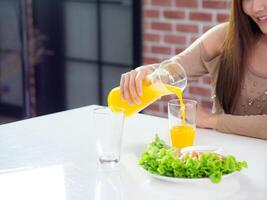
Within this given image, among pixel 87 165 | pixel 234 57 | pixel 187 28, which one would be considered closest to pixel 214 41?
pixel 234 57

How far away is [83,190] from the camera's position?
Result: 123 cm

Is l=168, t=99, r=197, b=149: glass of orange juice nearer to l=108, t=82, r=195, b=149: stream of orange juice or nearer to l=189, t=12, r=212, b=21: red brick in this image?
l=108, t=82, r=195, b=149: stream of orange juice

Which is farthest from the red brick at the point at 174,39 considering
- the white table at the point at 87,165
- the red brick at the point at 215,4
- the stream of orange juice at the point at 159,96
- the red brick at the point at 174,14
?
the stream of orange juice at the point at 159,96

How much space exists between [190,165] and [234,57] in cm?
81

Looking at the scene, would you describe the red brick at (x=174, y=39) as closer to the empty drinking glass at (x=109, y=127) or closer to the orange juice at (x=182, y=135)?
the orange juice at (x=182, y=135)

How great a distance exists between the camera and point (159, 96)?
1573 mm

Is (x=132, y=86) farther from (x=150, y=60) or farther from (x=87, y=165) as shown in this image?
(x=150, y=60)

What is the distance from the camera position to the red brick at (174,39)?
305cm

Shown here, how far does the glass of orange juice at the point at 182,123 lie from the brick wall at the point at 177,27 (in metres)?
1.46

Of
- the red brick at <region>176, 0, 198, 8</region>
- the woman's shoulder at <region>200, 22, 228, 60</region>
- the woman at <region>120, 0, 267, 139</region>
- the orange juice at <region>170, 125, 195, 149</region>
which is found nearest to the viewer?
the orange juice at <region>170, 125, 195, 149</region>

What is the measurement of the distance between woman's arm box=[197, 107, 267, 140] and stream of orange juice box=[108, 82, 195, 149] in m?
0.22

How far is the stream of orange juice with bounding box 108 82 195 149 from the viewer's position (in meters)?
1.49

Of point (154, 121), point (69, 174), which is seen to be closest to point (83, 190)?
point (69, 174)

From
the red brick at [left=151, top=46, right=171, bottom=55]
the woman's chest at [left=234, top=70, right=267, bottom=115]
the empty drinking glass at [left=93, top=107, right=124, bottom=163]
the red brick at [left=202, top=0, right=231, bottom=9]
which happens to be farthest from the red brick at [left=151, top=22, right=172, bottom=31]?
the empty drinking glass at [left=93, top=107, right=124, bottom=163]
